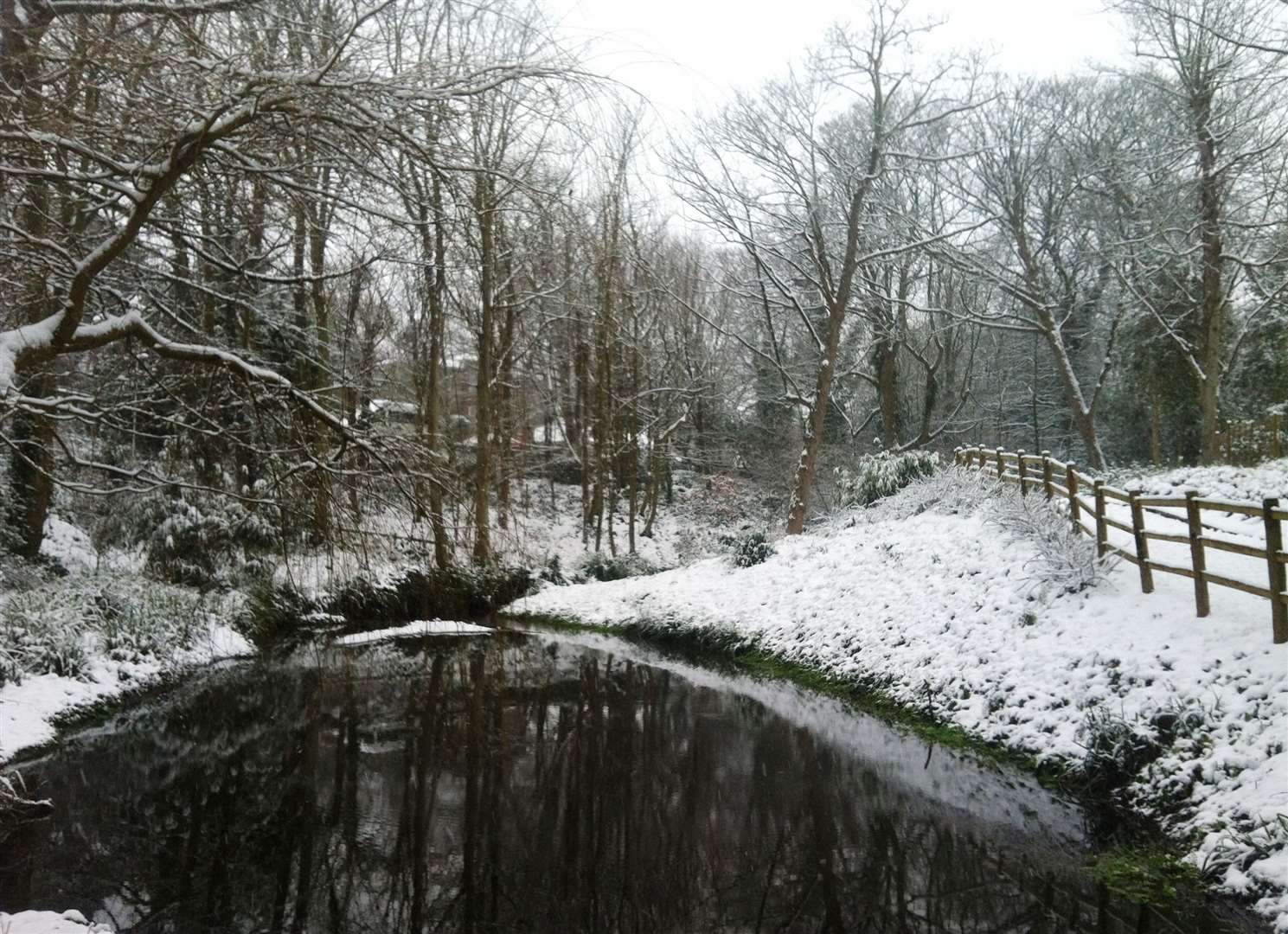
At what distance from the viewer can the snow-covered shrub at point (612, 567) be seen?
76.9 feet

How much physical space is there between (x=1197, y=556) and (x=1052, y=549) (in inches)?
110

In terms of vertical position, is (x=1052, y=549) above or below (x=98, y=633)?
above

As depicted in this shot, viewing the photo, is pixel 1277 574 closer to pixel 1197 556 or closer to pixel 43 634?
pixel 1197 556

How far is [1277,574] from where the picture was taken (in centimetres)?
692

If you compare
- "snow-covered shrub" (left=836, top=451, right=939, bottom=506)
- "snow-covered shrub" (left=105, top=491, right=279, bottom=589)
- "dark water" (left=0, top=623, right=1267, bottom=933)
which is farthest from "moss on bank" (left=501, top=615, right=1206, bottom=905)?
"snow-covered shrub" (left=105, top=491, right=279, bottom=589)

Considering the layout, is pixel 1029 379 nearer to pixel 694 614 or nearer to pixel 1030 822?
pixel 694 614

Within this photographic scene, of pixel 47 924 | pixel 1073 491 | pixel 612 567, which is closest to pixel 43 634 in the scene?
pixel 47 924

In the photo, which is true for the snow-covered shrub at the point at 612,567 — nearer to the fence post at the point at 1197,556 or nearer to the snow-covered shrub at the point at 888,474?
the snow-covered shrub at the point at 888,474

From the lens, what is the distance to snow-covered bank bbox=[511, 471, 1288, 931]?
246 inches

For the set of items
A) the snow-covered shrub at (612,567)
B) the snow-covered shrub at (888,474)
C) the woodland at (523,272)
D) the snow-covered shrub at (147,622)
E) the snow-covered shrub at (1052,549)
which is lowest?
the snow-covered shrub at (612,567)

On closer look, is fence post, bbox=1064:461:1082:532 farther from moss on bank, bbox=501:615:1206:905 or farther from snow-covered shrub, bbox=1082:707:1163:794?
snow-covered shrub, bbox=1082:707:1163:794

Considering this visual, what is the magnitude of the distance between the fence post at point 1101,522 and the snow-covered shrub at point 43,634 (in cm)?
1218

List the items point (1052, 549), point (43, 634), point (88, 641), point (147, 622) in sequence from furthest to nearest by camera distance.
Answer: point (147, 622) → point (88, 641) → point (1052, 549) → point (43, 634)

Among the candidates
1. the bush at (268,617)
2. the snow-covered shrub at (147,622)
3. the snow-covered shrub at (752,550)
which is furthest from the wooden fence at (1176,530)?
the snow-covered shrub at (147,622)
